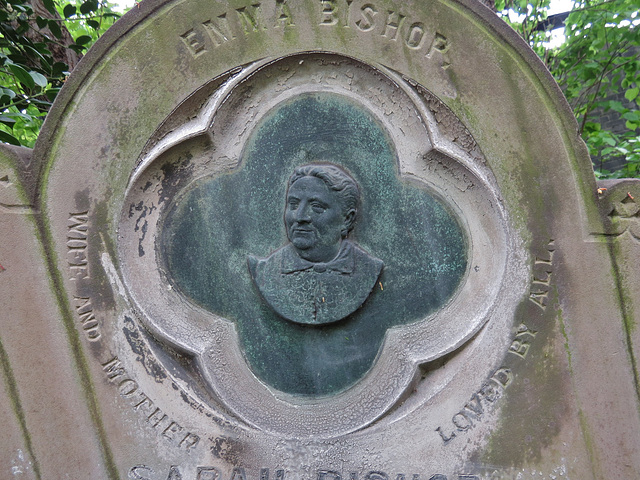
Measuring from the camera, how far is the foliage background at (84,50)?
3.99 m

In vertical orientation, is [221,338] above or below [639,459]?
above

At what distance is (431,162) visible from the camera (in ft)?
8.93

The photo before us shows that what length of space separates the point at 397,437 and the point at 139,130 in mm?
2044

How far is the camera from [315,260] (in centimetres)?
278

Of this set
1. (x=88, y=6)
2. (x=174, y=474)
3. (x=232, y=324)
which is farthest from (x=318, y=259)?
(x=88, y=6)

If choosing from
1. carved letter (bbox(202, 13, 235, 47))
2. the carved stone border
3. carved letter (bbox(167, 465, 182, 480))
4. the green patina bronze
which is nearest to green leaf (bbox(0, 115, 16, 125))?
the carved stone border

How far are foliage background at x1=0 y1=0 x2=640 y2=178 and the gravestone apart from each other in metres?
1.40

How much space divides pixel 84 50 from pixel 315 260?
3.85m

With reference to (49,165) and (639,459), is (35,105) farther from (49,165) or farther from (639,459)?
(639,459)

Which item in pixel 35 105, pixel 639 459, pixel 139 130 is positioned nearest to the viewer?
pixel 639 459

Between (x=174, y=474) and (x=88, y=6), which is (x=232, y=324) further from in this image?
(x=88, y=6)

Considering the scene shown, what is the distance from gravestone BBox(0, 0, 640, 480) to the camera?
2.56 meters

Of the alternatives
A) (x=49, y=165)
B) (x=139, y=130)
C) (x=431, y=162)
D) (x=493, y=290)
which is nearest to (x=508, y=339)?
(x=493, y=290)

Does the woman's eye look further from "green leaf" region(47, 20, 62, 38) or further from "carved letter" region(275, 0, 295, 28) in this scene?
"green leaf" region(47, 20, 62, 38)
